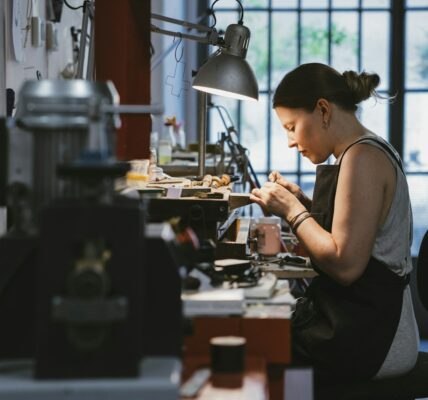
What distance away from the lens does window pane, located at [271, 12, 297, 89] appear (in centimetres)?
673

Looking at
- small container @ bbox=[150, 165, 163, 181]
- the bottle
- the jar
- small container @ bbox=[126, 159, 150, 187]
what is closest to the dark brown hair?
small container @ bbox=[126, 159, 150, 187]

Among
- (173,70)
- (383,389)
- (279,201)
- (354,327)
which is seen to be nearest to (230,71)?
(279,201)

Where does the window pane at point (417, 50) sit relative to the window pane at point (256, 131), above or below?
above

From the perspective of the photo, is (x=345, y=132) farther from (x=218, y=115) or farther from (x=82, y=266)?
(x=218, y=115)

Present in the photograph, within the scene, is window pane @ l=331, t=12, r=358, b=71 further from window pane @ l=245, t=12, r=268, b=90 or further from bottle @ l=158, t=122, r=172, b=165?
bottle @ l=158, t=122, r=172, b=165

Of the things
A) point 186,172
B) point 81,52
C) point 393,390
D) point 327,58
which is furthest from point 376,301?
point 327,58

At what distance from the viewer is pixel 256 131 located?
22.3 ft

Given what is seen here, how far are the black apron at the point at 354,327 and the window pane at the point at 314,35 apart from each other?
4312 mm

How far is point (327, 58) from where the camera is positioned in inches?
267

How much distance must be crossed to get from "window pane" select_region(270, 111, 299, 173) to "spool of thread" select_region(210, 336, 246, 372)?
505 cm

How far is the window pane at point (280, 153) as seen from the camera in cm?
679

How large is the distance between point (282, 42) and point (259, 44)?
0.17 m

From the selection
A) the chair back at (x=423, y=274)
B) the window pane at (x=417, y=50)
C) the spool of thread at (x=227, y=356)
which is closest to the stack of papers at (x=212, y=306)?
the spool of thread at (x=227, y=356)

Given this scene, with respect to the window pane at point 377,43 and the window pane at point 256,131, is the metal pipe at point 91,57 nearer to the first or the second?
the window pane at point 256,131
